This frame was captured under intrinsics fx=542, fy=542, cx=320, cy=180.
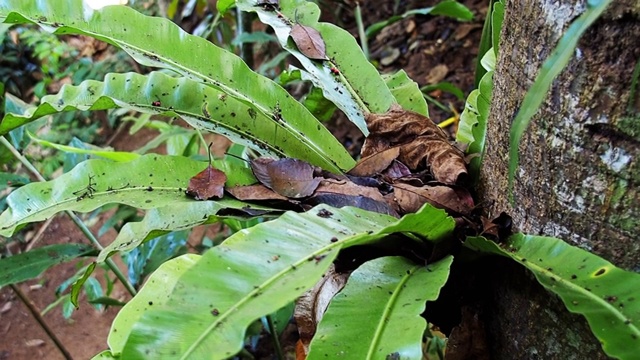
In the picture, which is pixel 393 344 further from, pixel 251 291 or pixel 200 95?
pixel 200 95

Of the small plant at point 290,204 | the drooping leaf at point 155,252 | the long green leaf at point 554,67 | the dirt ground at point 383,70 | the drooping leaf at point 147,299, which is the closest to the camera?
the long green leaf at point 554,67

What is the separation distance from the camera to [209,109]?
0.83m

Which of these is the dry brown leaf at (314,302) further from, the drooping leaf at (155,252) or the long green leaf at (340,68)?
the drooping leaf at (155,252)

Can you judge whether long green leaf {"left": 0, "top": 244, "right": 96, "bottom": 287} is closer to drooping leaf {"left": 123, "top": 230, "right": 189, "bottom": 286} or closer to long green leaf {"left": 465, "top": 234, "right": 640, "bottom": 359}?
drooping leaf {"left": 123, "top": 230, "right": 189, "bottom": 286}

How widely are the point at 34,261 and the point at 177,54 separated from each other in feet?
1.84

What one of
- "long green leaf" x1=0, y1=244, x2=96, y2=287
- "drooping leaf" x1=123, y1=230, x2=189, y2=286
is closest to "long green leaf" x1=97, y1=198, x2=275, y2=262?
"long green leaf" x1=0, y1=244, x2=96, y2=287

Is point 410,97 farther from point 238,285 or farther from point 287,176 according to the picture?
point 238,285

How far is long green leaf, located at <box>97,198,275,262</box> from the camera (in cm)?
67

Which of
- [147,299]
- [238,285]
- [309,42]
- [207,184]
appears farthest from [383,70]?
[238,285]

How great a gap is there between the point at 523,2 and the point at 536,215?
0.22 meters

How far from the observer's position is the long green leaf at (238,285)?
1.35 feet

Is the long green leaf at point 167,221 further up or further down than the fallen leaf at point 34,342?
further up

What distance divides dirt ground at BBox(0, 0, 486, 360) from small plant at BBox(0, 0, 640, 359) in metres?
1.04

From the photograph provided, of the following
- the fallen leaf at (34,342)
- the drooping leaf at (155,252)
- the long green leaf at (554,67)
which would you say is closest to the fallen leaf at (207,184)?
the long green leaf at (554,67)
